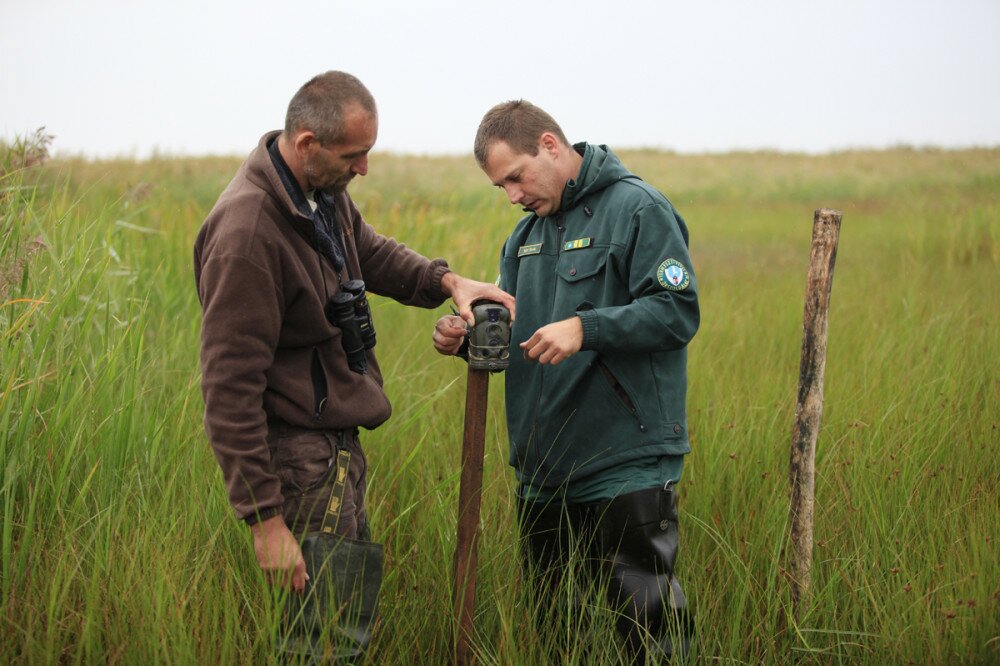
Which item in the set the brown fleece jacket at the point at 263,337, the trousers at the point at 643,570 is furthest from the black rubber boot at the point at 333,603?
the trousers at the point at 643,570

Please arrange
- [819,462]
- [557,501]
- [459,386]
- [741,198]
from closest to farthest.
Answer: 1. [557,501]
2. [819,462]
3. [459,386]
4. [741,198]

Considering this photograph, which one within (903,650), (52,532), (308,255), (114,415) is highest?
(308,255)

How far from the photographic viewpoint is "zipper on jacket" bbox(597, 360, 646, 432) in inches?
112

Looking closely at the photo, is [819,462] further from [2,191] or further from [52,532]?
[2,191]

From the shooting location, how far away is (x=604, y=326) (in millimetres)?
2674

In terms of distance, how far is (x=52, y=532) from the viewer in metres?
2.91

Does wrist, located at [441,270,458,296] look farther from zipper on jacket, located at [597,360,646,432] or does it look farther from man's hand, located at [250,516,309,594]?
man's hand, located at [250,516,309,594]

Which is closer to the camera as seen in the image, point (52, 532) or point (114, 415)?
point (52, 532)

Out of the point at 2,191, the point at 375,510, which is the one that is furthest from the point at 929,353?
the point at 2,191

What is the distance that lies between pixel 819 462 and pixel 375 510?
200 centimetres

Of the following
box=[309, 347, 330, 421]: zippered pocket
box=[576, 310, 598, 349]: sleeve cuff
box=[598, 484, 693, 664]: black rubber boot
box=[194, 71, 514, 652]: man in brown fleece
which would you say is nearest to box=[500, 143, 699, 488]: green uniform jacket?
box=[576, 310, 598, 349]: sleeve cuff

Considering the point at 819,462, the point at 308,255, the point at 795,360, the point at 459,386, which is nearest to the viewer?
the point at 308,255

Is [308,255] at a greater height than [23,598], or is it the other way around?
[308,255]

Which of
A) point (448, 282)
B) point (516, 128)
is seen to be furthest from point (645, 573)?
point (516, 128)
